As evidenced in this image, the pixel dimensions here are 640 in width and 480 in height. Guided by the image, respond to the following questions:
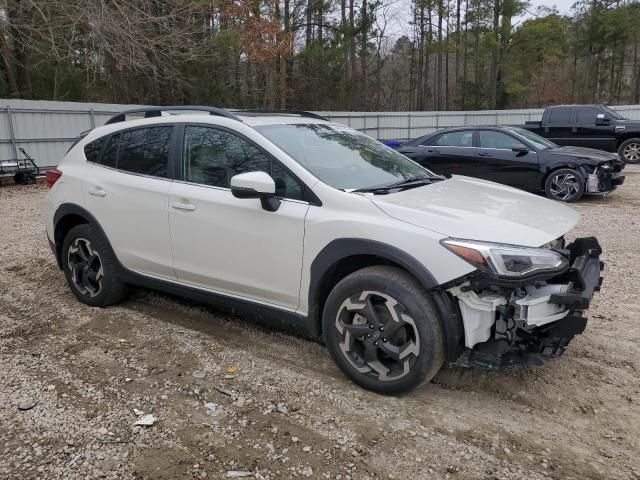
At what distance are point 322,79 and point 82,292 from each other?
2685 cm

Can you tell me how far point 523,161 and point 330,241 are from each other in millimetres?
7841

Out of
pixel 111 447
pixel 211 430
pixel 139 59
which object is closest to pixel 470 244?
pixel 211 430

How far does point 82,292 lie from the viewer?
4723 mm

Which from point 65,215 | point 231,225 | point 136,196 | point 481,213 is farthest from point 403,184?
point 65,215

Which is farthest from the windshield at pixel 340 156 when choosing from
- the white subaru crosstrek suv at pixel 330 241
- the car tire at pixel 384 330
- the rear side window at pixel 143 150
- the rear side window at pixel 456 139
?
the rear side window at pixel 456 139

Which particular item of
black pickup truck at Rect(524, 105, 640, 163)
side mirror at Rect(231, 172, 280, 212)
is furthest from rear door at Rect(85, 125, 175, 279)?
black pickup truck at Rect(524, 105, 640, 163)

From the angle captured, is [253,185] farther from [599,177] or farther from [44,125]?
[44,125]

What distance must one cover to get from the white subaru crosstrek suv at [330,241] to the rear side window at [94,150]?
21 millimetres

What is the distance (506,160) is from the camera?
1002 cm

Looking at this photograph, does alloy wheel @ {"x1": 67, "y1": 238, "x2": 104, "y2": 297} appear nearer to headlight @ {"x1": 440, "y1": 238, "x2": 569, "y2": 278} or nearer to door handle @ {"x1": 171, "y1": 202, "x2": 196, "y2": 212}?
door handle @ {"x1": 171, "y1": 202, "x2": 196, "y2": 212}

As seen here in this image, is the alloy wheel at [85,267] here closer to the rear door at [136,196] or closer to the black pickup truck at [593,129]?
the rear door at [136,196]

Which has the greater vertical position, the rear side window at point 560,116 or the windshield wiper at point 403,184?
the rear side window at point 560,116

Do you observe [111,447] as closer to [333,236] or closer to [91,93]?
[333,236]

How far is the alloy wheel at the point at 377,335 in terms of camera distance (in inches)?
118
